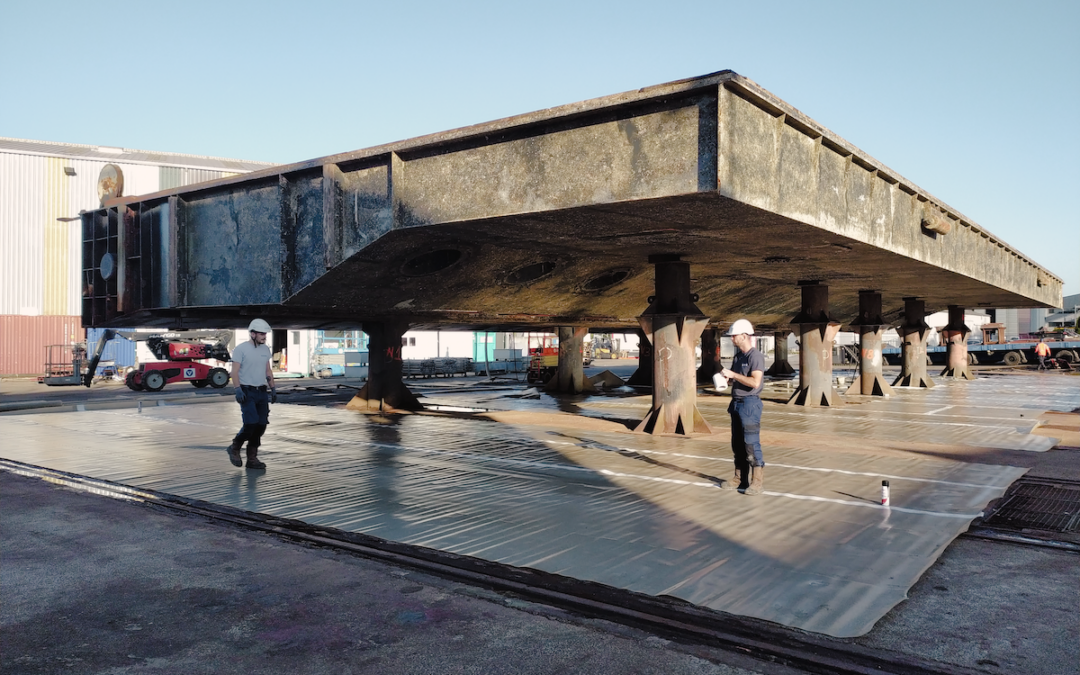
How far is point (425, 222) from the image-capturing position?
1029cm

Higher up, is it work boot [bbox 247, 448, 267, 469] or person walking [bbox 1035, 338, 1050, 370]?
person walking [bbox 1035, 338, 1050, 370]

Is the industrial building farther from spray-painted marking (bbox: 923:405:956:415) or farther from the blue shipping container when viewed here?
spray-painted marking (bbox: 923:405:956:415)

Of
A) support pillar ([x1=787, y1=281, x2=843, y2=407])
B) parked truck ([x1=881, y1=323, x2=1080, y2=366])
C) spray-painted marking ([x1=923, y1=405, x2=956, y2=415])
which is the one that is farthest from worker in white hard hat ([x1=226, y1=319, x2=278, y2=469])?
parked truck ([x1=881, y1=323, x2=1080, y2=366])

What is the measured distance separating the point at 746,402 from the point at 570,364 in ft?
60.4

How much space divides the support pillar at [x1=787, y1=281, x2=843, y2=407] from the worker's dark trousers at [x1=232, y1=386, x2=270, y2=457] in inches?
558

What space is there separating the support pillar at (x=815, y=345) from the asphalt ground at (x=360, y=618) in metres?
13.6

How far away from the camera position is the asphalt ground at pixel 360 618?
408 centimetres

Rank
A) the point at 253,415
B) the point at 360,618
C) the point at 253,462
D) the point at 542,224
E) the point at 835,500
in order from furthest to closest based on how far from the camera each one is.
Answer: the point at 542,224
the point at 253,462
the point at 253,415
the point at 835,500
the point at 360,618

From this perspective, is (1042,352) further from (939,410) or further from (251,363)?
(251,363)

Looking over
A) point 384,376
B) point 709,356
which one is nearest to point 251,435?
point 384,376

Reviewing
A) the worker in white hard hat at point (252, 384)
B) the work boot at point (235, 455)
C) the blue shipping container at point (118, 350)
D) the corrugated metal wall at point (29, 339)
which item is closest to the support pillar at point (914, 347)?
the worker in white hard hat at point (252, 384)

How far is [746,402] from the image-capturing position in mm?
8320

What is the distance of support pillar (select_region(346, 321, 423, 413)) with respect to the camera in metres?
18.9

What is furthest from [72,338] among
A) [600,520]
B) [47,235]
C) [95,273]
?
[600,520]
